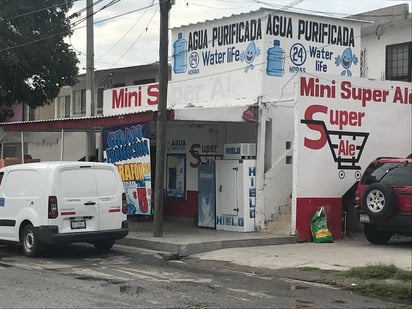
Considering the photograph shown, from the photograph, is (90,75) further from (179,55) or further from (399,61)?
(399,61)

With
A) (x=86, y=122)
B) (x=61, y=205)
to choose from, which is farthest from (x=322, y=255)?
(x=86, y=122)

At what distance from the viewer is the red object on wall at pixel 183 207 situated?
18500 millimetres

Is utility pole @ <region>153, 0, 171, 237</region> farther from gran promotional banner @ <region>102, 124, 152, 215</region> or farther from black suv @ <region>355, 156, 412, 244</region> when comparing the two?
black suv @ <region>355, 156, 412, 244</region>


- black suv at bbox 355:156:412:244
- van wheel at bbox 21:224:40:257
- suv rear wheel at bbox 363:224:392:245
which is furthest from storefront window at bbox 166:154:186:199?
van wheel at bbox 21:224:40:257

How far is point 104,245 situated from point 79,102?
2108cm

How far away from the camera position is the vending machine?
50.6ft

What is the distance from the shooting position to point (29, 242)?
40.6ft

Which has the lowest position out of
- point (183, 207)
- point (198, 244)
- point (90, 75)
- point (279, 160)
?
point (198, 244)

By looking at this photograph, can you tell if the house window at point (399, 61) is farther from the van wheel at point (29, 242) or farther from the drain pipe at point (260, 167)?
the van wheel at point (29, 242)

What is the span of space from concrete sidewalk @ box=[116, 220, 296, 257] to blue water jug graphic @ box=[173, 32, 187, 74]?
5304mm

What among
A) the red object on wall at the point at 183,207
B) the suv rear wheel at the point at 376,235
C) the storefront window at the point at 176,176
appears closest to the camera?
the suv rear wheel at the point at 376,235

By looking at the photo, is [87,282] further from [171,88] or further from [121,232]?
[171,88]

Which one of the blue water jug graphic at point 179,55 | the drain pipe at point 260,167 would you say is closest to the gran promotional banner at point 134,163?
the drain pipe at point 260,167

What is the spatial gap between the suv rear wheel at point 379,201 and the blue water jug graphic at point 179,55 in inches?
307
